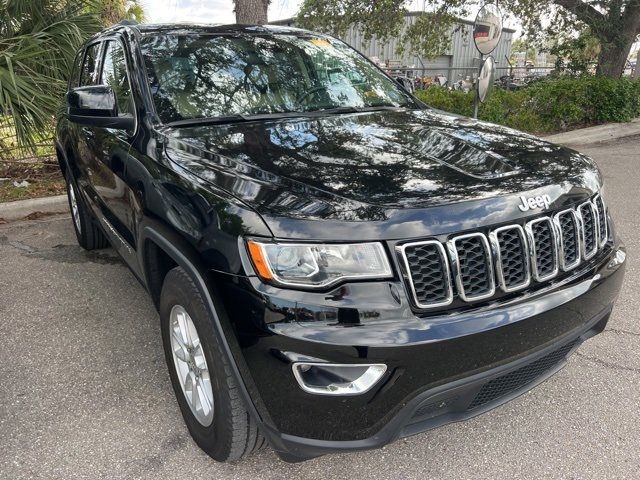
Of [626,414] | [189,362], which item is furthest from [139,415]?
→ [626,414]

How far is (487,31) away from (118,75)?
4.60m

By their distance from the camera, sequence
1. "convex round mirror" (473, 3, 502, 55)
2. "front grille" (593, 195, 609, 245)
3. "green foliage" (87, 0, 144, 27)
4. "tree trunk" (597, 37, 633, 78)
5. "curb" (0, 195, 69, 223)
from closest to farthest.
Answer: "front grille" (593, 195, 609, 245) → "curb" (0, 195, 69, 223) → "convex round mirror" (473, 3, 502, 55) → "green foliage" (87, 0, 144, 27) → "tree trunk" (597, 37, 633, 78)

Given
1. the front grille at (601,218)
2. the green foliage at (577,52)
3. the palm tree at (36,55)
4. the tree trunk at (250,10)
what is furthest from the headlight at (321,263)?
the green foliage at (577,52)

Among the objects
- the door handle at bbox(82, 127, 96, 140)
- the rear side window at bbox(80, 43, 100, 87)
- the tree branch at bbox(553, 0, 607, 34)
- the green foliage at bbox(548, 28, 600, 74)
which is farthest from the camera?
the green foliage at bbox(548, 28, 600, 74)

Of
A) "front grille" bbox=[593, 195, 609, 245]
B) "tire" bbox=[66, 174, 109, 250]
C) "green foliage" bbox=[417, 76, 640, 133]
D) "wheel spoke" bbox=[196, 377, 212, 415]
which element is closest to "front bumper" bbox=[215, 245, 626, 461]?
"wheel spoke" bbox=[196, 377, 212, 415]

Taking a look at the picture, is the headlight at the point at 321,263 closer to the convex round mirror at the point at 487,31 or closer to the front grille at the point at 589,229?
the front grille at the point at 589,229

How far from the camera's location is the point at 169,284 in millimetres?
2199

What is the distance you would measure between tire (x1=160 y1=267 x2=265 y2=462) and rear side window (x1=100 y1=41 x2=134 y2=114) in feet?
3.75

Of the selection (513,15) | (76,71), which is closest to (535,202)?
(76,71)

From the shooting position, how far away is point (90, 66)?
157 inches

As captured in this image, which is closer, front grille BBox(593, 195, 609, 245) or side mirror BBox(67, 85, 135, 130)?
front grille BBox(593, 195, 609, 245)

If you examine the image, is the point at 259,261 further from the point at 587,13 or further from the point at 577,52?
the point at 577,52

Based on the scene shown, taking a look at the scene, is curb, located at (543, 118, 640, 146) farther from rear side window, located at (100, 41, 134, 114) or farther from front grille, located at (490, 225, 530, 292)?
front grille, located at (490, 225, 530, 292)

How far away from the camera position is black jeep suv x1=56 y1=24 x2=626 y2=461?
5.62 ft
